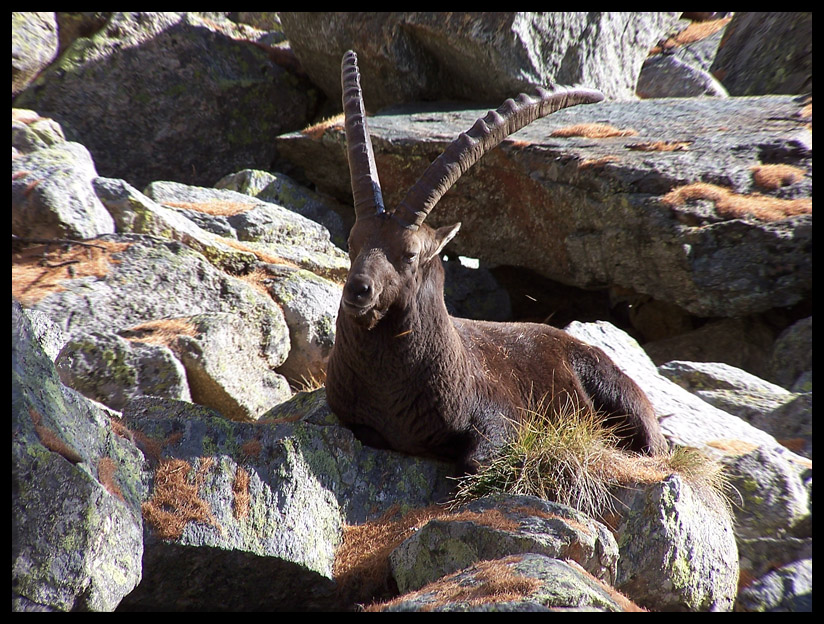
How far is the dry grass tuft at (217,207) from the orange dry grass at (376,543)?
7.18 metres

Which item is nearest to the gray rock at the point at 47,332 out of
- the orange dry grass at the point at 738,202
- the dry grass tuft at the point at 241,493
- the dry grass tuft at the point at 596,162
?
the dry grass tuft at the point at 241,493

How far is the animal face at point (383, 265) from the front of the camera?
5.32m

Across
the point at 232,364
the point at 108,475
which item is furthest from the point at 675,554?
the point at 232,364

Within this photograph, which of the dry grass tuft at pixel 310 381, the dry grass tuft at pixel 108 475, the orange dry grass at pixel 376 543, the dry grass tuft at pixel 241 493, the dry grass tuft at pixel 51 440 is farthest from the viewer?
the dry grass tuft at pixel 310 381

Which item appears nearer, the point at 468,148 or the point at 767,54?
the point at 468,148

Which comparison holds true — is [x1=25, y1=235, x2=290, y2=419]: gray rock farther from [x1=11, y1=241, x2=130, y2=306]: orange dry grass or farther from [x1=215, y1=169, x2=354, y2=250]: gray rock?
[x1=215, y1=169, x2=354, y2=250]: gray rock

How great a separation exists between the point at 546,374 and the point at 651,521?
2285mm

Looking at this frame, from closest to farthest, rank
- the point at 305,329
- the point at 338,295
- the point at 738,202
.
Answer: the point at 305,329 < the point at 338,295 < the point at 738,202

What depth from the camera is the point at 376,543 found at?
540 cm

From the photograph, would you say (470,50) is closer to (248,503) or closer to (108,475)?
(248,503)

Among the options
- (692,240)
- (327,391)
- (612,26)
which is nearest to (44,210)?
(327,391)

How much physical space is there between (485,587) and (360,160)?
12.5ft

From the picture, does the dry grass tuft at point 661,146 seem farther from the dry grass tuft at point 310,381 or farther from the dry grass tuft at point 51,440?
the dry grass tuft at point 51,440

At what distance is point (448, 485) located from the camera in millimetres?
6270
